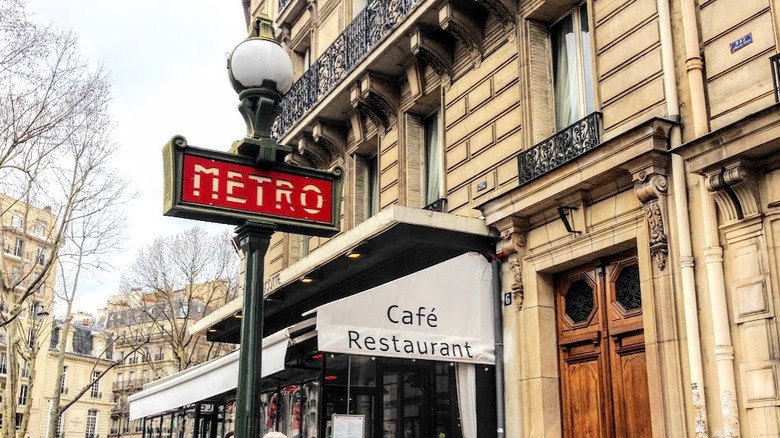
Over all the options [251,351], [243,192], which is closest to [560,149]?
[243,192]

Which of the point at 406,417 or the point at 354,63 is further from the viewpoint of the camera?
the point at 354,63

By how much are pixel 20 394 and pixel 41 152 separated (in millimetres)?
59985

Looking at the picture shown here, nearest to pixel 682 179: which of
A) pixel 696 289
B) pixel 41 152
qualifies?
pixel 696 289

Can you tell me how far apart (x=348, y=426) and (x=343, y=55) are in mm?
7534

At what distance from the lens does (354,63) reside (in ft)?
43.1

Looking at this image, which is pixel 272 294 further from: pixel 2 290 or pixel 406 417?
pixel 2 290

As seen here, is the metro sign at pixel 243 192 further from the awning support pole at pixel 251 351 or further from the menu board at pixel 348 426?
the menu board at pixel 348 426

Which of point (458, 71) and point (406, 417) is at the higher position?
point (458, 71)

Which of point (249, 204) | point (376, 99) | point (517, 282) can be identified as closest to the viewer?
point (249, 204)

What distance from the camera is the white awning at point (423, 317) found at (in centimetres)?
779

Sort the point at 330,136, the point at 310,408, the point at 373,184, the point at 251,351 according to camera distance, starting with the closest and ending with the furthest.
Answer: the point at 251,351
the point at 310,408
the point at 373,184
the point at 330,136

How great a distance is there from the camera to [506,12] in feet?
32.8

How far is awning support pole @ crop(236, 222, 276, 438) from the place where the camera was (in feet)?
13.0

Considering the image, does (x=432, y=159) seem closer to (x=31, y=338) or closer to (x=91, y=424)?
(x=31, y=338)
